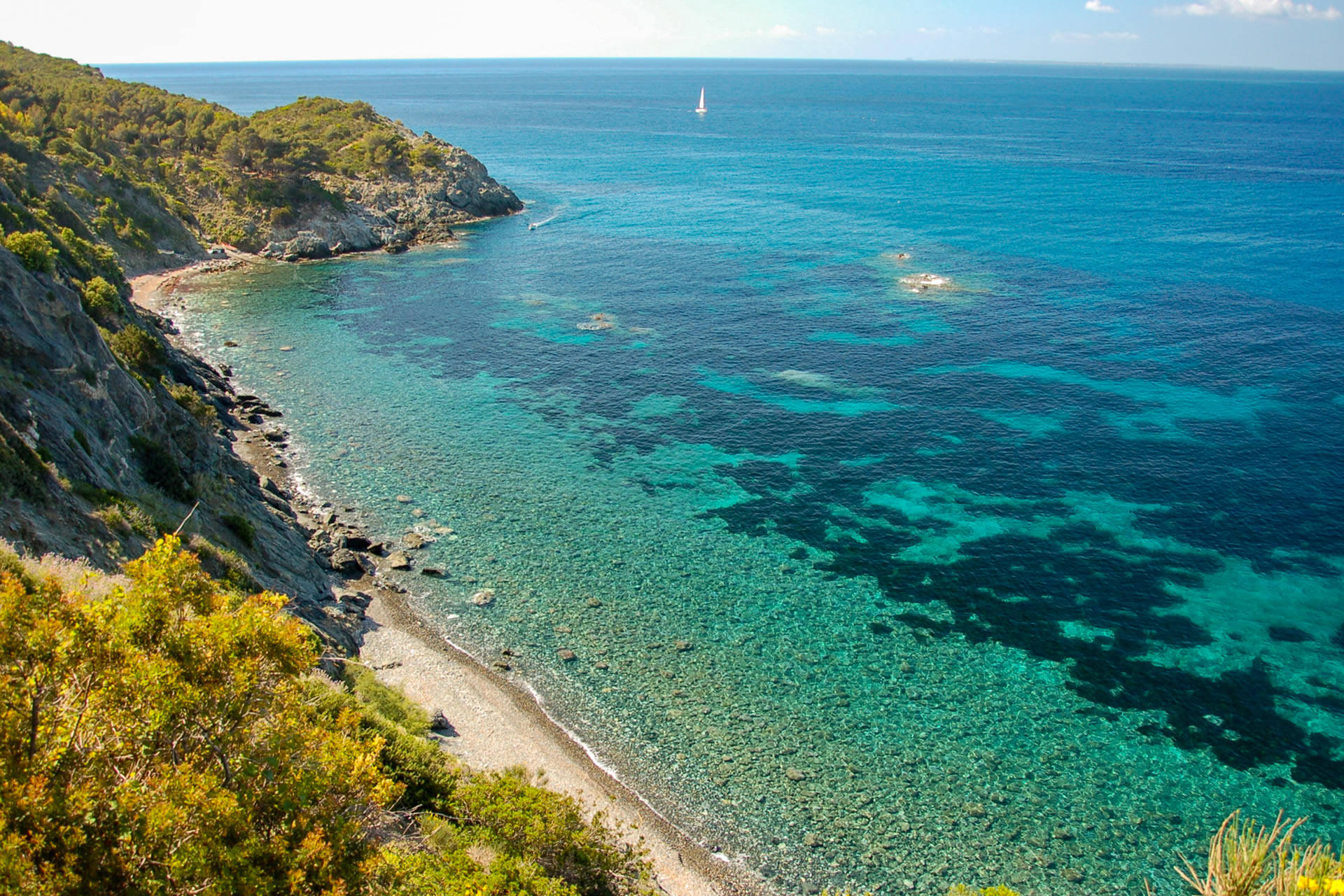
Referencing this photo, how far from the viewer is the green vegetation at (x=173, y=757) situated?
47.7 feet

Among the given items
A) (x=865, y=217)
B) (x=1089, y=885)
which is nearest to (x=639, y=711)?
(x=1089, y=885)

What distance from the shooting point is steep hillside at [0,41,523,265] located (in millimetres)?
98000

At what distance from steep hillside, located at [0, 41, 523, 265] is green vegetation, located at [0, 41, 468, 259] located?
209 millimetres

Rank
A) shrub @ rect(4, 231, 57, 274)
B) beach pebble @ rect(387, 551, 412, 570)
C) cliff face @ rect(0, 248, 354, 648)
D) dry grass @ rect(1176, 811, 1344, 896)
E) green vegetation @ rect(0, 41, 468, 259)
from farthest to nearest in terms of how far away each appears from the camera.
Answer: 1. green vegetation @ rect(0, 41, 468, 259)
2. beach pebble @ rect(387, 551, 412, 570)
3. shrub @ rect(4, 231, 57, 274)
4. cliff face @ rect(0, 248, 354, 648)
5. dry grass @ rect(1176, 811, 1344, 896)

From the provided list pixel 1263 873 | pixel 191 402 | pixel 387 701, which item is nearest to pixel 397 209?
pixel 191 402

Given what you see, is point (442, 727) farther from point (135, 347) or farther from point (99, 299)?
point (99, 299)

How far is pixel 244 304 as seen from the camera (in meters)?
93.6

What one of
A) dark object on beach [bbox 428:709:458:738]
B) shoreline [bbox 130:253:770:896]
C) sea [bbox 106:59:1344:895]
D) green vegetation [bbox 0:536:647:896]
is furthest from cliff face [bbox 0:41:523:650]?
green vegetation [bbox 0:536:647:896]

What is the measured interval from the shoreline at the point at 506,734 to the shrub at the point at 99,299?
67.5ft

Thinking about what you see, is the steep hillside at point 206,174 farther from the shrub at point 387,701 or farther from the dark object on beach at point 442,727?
the dark object on beach at point 442,727

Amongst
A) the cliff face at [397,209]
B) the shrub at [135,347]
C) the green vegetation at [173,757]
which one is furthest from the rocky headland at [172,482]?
the cliff face at [397,209]

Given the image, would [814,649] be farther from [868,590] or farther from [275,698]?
[275,698]

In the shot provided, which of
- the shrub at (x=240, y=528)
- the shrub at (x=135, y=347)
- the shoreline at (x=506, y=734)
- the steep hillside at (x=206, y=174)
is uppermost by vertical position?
the steep hillside at (x=206, y=174)

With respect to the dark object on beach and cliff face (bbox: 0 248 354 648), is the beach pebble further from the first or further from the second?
the dark object on beach
